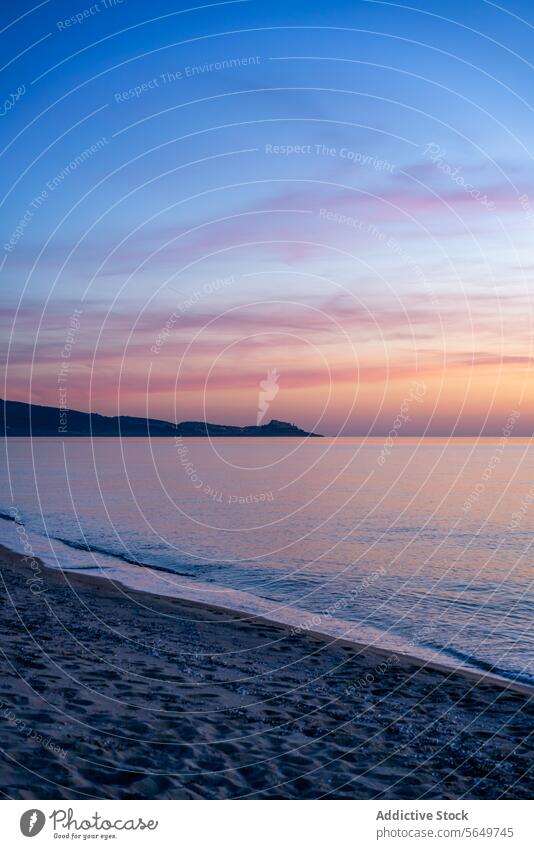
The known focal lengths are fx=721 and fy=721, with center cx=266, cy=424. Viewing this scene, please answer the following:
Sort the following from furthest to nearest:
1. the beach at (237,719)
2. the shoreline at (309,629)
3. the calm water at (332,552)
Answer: the calm water at (332,552), the shoreline at (309,629), the beach at (237,719)

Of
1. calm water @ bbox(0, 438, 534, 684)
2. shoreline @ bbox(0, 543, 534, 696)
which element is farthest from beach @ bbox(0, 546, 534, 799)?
calm water @ bbox(0, 438, 534, 684)

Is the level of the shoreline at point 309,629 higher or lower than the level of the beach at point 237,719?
lower

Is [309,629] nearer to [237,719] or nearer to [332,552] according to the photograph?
[237,719]

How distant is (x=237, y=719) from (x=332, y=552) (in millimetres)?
27104

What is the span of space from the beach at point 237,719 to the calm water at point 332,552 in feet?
12.8

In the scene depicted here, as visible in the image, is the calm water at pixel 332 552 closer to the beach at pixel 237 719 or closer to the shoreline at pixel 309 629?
the shoreline at pixel 309 629

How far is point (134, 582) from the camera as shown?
28344 mm

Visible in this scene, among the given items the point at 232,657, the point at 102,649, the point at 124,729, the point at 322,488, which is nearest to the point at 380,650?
the point at 232,657

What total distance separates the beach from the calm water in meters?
3.89

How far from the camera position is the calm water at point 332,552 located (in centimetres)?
2289

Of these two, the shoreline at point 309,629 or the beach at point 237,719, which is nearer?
the beach at point 237,719

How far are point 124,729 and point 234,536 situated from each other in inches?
1329

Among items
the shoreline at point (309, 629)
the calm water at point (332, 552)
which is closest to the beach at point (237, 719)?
the shoreline at point (309, 629)

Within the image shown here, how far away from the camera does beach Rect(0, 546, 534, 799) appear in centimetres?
906
